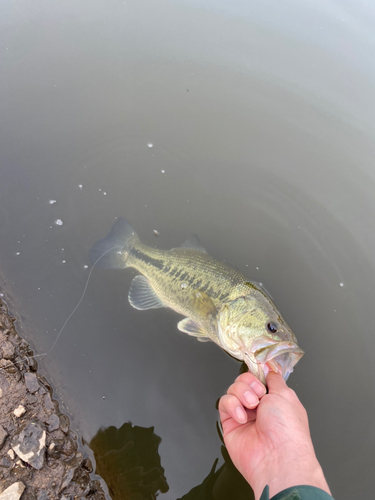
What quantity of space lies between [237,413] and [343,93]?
5.40 meters

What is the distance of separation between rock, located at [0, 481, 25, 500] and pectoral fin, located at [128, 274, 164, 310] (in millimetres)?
1696

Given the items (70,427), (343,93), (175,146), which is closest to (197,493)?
(70,427)

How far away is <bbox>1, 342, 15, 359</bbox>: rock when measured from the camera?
2.52 meters

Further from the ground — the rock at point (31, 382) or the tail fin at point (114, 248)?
the tail fin at point (114, 248)

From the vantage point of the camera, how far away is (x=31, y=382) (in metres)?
2.49

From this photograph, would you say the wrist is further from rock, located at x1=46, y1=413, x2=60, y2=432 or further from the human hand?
rock, located at x1=46, y1=413, x2=60, y2=432

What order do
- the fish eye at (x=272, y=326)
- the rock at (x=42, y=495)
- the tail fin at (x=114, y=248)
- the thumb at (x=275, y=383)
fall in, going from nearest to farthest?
the thumb at (x=275, y=383) → the rock at (x=42, y=495) → the fish eye at (x=272, y=326) → the tail fin at (x=114, y=248)

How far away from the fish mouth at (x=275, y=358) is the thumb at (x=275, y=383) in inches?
1.4

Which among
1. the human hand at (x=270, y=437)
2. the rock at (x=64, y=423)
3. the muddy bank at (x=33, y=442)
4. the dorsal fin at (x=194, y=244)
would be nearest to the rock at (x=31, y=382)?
the muddy bank at (x=33, y=442)

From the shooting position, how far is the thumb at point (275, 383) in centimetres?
183

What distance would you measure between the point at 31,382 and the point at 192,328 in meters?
1.53

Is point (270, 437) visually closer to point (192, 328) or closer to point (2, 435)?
point (192, 328)

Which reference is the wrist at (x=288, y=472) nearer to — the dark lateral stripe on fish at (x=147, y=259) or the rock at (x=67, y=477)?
the rock at (x=67, y=477)

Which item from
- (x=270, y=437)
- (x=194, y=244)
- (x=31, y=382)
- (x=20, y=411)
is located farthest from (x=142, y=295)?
(x=270, y=437)
